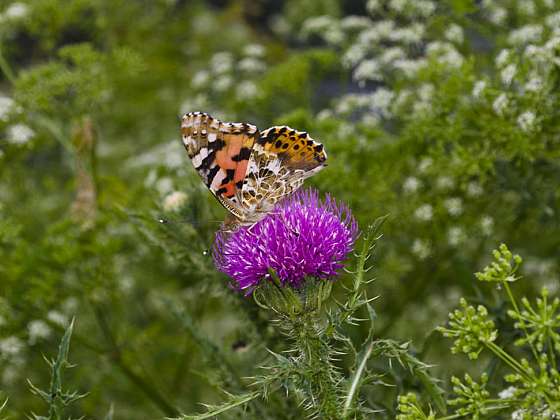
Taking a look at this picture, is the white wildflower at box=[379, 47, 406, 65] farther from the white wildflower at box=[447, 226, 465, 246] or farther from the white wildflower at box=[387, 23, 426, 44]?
the white wildflower at box=[447, 226, 465, 246]

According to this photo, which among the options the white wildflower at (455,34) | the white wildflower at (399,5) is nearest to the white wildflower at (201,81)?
the white wildflower at (399,5)

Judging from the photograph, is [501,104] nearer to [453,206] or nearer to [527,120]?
[527,120]

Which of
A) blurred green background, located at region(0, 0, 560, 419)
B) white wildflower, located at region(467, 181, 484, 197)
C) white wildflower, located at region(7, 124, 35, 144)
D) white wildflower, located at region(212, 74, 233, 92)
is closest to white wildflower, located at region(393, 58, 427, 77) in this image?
blurred green background, located at region(0, 0, 560, 419)

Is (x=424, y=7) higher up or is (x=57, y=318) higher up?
(x=424, y=7)

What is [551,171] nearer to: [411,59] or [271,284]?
[411,59]

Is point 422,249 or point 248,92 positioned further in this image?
point 248,92

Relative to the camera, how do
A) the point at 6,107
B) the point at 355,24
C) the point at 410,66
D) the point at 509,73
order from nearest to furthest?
the point at 509,73 < the point at 410,66 < the point at 6,107 < the point at 355,24

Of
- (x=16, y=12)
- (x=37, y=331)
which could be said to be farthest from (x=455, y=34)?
(x=37, y=331)
